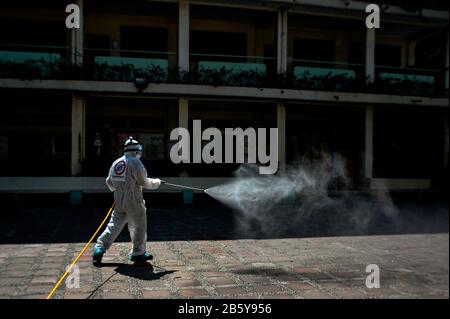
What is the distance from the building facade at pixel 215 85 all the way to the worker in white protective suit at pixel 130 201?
8694mm

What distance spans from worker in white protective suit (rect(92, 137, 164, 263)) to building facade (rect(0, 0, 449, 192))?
8.69m

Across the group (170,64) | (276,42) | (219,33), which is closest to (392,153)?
(276,42)

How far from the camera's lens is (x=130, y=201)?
20.3 feet

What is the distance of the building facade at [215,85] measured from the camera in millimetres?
14883

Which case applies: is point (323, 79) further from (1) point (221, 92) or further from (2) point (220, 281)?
(2) point (220, 281)

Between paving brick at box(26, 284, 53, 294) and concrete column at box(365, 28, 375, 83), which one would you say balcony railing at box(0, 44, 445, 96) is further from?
paving brick at box(26, 284, 53, 294)

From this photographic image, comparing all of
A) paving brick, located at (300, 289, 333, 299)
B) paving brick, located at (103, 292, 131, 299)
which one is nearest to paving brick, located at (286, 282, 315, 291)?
paving brick, located at (300, 289, 333, 299)

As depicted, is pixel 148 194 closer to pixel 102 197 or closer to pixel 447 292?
pixel 102 197

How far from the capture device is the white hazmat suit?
6.20 metres

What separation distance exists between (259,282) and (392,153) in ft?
51.8

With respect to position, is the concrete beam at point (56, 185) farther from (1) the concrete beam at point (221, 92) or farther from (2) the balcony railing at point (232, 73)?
(2) the balcony railing at point (232, 73)

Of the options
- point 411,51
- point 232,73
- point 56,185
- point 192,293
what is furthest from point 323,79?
point 192,293
